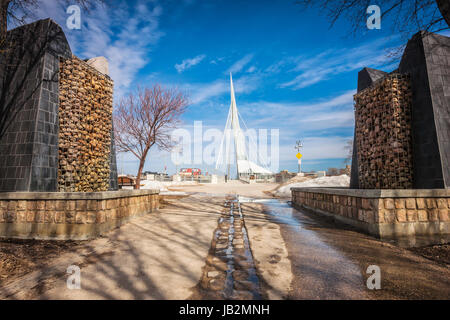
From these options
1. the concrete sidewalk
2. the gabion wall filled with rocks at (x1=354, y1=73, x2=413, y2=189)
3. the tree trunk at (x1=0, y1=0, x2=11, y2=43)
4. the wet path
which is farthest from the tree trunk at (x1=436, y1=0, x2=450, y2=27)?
the tree trunk at (x1=0, y1=0, x2=11, y2=43)

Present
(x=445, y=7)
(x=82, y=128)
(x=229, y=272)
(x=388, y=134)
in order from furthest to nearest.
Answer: (x=388, y=134), (x=82, y=128), (x=445, y=7), (x=229, y=272)

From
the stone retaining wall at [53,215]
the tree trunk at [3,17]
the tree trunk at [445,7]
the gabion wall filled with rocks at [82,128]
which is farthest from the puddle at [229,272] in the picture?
the tree trunk at [3,17]

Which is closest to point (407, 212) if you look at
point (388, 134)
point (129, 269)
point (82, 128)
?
point (388, 134)

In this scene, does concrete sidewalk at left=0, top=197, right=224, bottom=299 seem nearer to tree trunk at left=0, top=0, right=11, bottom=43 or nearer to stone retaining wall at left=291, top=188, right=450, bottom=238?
stone retaining wall at left=291, top=188, right=450, bottom=238

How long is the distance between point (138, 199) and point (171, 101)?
845 cm

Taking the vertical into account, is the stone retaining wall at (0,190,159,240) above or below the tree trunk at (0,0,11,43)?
below

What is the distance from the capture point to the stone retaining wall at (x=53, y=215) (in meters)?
4.37

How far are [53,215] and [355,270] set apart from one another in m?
5.15

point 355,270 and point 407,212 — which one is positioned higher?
point 407,212

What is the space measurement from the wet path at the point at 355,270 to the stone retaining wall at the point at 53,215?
3640 millimetres

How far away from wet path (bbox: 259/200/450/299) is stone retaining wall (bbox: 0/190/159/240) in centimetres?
364

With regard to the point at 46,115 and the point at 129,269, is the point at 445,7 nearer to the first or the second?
the point at 129,269

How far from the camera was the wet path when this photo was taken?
→ 90.1 inches

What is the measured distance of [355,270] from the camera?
2867mm
